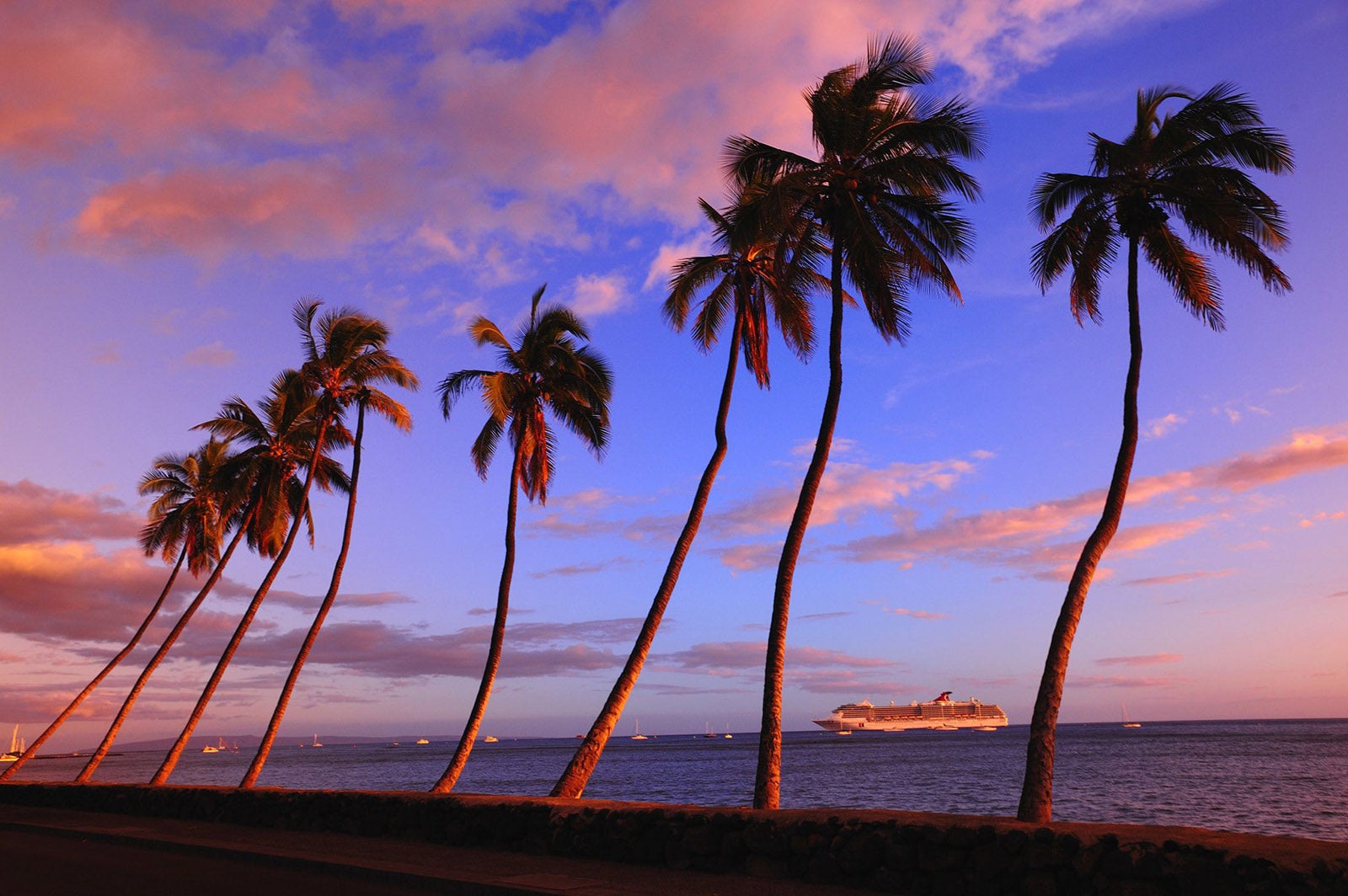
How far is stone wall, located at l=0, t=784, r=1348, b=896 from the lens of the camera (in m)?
7.62

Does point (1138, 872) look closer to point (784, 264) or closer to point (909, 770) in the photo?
point (784, 264)

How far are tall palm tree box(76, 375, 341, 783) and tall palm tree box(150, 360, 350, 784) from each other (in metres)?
0.03

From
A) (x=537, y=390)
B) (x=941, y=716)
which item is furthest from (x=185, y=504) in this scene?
(x=941, y=716)

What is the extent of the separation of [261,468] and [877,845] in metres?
29.3

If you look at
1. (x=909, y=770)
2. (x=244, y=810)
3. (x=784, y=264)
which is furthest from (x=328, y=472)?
(x=909, y=770)

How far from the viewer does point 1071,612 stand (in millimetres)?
14195

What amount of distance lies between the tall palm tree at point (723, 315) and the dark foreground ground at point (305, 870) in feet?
17.3

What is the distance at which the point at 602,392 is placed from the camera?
82.1 ft

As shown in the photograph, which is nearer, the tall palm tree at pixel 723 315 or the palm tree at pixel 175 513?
the tall palm tree at pixel 723 315

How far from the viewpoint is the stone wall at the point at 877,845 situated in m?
7.62

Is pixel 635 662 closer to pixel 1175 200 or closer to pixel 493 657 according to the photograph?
pixel 493 657

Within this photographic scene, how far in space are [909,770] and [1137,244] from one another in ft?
192

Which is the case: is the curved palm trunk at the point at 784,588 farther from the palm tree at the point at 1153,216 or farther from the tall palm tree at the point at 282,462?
the tall palm tree at the point at 282,462

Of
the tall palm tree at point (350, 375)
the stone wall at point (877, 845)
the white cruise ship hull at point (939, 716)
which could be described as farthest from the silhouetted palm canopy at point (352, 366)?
the white cruise ship hull at point (939, 716)
